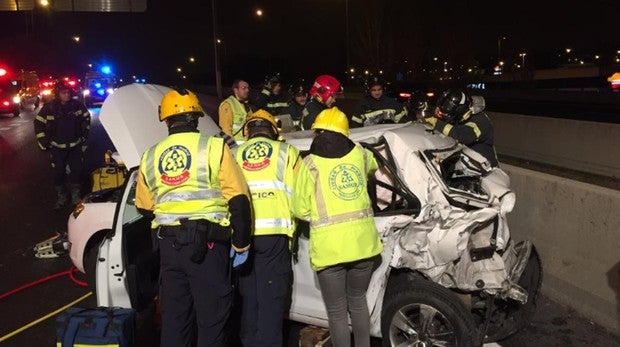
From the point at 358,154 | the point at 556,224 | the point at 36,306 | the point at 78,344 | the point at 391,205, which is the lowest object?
the point at 36,306

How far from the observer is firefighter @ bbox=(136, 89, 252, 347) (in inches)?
139

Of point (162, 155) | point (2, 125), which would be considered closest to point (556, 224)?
point (162, 155)

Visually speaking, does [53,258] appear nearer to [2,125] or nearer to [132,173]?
[132,173]

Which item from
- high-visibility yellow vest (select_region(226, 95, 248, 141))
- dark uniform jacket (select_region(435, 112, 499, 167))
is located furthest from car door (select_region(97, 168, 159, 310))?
high-visibility yellow vest (select_region(226, 95, 248, 141))

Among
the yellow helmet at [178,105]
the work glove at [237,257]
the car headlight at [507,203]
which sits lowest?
the work glove at [237,257]

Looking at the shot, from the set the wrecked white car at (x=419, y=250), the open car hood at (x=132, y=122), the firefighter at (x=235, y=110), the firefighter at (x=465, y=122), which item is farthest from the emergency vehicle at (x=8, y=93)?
the firefighter at (x=465, y=122)

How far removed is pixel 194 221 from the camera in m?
3.54

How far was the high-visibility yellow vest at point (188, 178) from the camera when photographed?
352cm

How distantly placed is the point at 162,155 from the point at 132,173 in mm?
964

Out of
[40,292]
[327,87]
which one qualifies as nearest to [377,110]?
[327,87]

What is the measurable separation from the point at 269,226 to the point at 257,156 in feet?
1.58

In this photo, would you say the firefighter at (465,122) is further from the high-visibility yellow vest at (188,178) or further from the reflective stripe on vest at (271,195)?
the high-visibility yellow vest at (188,178)

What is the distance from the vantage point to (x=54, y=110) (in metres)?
9.02

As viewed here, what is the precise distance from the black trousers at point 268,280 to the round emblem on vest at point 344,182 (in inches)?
21.2
